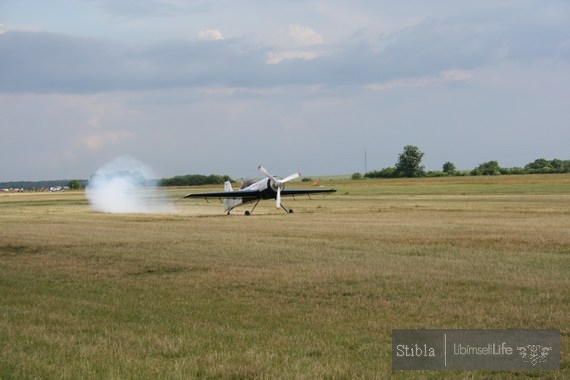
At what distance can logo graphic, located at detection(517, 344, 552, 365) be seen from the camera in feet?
27.3

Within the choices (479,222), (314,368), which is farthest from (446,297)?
(479,222)

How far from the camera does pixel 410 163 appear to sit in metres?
159

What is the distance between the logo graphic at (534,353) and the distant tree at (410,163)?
149 metres

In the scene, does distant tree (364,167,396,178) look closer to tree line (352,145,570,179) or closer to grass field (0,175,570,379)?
tree line (352,145,570,179)

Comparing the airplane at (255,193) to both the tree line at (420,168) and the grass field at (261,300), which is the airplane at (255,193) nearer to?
the grass field at (261,300)

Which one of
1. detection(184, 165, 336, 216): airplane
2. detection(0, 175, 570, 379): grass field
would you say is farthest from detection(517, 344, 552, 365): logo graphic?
detection(184, 165, 336, 216): airplane

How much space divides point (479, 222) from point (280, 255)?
14433mm

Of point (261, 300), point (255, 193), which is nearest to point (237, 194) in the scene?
point (255, 193)

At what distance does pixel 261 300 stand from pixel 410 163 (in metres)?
148

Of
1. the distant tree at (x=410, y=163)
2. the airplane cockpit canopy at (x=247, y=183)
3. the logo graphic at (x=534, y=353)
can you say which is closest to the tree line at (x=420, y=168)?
the distant tree at (x=410, y=163)

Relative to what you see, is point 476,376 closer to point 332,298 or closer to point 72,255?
point 332,298

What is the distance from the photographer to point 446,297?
42.5 ft

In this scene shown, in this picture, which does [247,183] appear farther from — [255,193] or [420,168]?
[420,168]

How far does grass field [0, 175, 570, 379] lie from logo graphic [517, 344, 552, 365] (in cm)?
23
